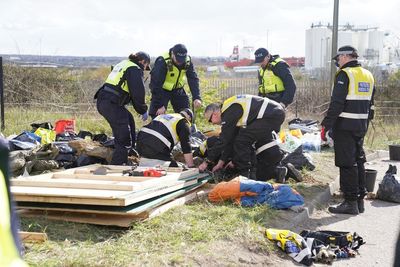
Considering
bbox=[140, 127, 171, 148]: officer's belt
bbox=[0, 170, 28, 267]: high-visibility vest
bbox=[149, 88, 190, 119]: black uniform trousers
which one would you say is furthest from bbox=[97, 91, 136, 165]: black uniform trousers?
bbox=[0, 170, 28, 267]: high-visibility vest

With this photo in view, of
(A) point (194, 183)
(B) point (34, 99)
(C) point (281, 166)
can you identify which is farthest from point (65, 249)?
(B) point (34, 99)

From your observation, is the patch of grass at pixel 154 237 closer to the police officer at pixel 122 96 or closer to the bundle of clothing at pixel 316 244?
the bundle of clothing at pixel 316 244

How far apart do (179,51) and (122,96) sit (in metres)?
1.37

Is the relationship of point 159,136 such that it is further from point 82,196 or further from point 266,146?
point 82,196

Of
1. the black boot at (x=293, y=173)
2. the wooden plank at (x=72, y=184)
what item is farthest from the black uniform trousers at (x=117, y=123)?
the black boot at (x=293, y=173)

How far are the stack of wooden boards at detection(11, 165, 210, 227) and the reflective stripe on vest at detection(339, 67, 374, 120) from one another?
8.40 ft

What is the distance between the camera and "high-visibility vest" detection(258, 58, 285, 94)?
942 cm

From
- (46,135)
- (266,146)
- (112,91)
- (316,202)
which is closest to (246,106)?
(266,146)

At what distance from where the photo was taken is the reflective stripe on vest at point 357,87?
713 centimetres

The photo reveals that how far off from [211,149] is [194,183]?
82cm

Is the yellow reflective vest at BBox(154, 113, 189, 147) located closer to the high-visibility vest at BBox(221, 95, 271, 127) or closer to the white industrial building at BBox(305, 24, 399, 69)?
the high-visibility vest at BBox(221, 95, 271, 127)

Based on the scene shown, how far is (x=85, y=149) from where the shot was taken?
7945 mm

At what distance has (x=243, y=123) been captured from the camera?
290 inches

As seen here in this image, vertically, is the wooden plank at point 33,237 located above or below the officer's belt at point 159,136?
below
